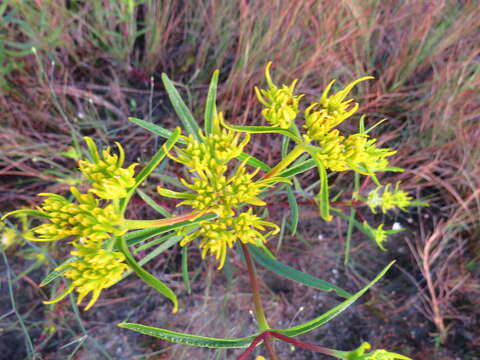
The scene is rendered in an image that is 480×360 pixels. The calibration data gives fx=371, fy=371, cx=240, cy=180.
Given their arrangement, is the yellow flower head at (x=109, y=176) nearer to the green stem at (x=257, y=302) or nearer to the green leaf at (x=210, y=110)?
the green leaf at (x=210, y=110)

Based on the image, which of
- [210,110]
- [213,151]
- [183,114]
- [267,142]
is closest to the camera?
[213,151]

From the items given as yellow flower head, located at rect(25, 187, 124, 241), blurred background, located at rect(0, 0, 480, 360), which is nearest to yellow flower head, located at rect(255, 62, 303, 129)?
yellow flower head, located at rect(25, 187, 124, 241)

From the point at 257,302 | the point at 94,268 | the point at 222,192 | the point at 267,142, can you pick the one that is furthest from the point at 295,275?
the point at 267,142

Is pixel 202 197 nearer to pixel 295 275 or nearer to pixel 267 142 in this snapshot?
pixel 295 275

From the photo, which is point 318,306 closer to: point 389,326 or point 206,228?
point 389,326

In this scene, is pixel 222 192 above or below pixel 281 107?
below
